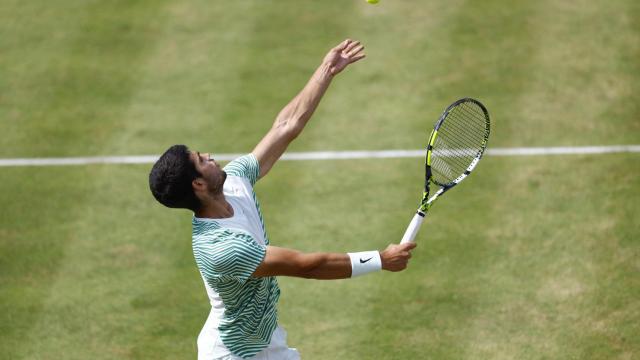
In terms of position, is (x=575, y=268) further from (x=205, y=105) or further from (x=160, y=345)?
(x=205, y=105)

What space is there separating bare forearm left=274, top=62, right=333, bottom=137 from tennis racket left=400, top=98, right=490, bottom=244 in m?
0.99

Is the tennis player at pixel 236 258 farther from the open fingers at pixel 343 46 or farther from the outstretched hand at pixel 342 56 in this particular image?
the open fingers at pixel 343 46

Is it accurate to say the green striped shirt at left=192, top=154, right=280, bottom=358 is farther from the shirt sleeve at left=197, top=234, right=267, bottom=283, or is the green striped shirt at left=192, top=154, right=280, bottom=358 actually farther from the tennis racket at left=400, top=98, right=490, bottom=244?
the tennis racket at left=400, top=98, right=490, bottom=244

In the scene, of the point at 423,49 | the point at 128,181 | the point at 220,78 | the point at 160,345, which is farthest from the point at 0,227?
the point at 423,49

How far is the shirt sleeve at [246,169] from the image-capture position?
835 cm

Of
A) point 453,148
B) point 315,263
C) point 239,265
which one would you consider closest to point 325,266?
point 315,263

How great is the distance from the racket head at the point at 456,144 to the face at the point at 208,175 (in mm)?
1727

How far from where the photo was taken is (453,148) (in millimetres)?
10352

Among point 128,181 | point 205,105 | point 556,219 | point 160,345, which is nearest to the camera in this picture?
point 160,345

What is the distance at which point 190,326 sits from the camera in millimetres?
10422

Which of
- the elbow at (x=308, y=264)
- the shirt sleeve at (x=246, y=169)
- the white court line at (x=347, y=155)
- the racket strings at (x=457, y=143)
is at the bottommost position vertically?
the white court line at (x=347, y=155)

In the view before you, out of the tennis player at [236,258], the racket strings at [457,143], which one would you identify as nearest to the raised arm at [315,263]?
the tennis player at [236,258]

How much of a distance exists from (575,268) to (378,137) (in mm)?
3336

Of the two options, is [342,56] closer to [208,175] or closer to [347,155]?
[208,175]
